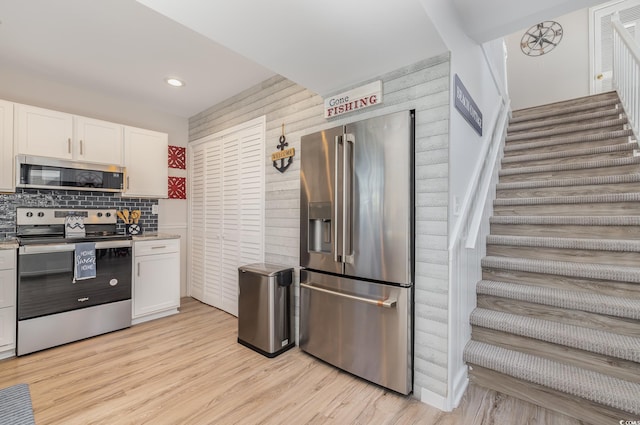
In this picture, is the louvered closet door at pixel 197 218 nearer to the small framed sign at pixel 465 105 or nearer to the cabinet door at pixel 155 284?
the cabinet door at pixel 155 284

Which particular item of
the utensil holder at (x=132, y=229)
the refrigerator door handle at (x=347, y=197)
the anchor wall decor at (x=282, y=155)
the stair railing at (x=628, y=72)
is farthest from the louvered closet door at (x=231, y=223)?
the stair railing at (x=628, y=72)

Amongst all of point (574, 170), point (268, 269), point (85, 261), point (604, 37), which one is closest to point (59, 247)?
point (85, 261)

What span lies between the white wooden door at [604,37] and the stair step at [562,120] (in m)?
1.32

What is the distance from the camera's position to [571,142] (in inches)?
125

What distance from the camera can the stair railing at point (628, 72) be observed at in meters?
2.71

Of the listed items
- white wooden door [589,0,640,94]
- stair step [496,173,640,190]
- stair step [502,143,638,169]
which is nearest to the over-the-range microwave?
stair step [496,173,640,190]

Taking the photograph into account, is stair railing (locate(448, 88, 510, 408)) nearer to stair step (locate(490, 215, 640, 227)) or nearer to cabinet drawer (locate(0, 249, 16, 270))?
stair step (locate(490, 215, 640, 227))

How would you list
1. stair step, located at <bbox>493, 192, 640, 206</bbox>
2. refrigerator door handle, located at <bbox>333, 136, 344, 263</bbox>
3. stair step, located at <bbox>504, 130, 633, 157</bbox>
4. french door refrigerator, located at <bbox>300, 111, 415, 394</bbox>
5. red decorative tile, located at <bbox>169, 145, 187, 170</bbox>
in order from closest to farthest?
french door refrigerator, located at <bbox>300, 111, 415, 394</bbox> < refrigerator door handle, located at <bbox>333, 136, 344, 263</bbox> < stair step, located at <bbox>493, 192, 640, 206</bbox> < stair step, located at <bbox>504, 130, 633, 157</bbox> < red decorative tile, located at <bbox>169, 145, 187, 170</bbox>

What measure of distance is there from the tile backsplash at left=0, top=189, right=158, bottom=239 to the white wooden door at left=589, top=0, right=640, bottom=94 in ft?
22.7

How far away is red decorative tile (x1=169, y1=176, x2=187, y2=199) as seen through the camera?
13.1ft

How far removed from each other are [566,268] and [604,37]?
4.67 metres

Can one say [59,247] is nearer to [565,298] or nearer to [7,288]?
[7,288]

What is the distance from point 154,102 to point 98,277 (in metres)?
2.29

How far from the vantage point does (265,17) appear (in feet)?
5.06
